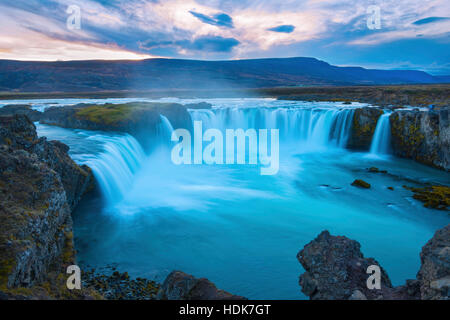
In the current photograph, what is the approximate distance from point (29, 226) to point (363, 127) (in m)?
26.6

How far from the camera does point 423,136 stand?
797 inches

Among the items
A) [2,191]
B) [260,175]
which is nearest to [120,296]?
[2,191]

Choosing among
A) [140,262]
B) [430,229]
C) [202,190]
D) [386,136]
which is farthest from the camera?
[386,136]

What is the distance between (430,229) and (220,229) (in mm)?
8632

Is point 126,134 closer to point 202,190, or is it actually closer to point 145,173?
point 145,173

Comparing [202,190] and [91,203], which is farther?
[202,190]

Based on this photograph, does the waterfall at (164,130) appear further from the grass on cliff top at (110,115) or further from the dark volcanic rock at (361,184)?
the dark volcanic rock at (361,184)

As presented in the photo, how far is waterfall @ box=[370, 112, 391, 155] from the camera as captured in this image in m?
23.6

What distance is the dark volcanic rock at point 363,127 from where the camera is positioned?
24562 mm

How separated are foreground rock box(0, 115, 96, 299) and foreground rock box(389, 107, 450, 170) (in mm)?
21721

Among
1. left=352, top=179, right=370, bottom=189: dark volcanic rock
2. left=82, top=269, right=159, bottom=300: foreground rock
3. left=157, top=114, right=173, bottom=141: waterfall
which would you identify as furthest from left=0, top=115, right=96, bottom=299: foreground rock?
left=157, top=114, right=173, bottom=141: waterfall

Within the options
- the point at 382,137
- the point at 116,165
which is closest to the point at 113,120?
the point at 116,165

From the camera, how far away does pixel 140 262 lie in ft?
27.9

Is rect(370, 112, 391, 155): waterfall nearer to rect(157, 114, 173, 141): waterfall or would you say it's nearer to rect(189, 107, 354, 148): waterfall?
rect(189, 107, 354, 148): waterfall
